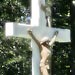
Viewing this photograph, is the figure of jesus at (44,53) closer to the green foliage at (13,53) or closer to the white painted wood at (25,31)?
the white painted wood at (25,31)

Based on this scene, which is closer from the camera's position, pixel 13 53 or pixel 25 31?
pixel 25 31

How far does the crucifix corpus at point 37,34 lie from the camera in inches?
218

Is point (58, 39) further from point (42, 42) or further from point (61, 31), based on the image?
point (42, 42)

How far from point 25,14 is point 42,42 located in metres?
7.37

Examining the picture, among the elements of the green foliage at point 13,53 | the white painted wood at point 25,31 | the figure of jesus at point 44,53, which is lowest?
the green foliage at point 13,53

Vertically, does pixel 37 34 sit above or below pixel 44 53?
above

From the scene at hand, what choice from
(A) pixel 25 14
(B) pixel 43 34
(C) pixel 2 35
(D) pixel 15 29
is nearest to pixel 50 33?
(B) pixel 43 34

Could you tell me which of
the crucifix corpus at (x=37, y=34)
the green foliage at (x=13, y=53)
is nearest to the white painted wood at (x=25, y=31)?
the crucifix corpus at (x=37, y=34)

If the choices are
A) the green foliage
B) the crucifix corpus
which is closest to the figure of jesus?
the crucifix corpus

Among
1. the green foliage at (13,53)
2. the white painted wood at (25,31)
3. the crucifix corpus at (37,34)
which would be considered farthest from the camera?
the green foliage at (13,53)

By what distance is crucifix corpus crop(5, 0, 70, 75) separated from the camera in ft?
18.2

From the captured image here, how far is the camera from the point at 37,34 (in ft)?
18.7

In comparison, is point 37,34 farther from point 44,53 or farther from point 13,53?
point 13,53

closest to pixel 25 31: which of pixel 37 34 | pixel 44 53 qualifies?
pixel 37 34
